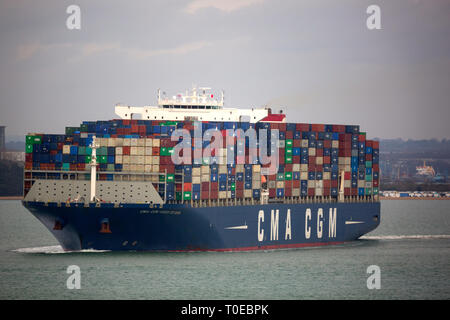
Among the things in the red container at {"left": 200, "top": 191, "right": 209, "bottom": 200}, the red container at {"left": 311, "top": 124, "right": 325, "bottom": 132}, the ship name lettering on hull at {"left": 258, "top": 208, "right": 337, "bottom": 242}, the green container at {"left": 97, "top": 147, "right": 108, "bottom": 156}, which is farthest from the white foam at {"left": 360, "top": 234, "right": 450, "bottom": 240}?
the green container at {"left": 97, "top": 147, "right": 108, "bottom": 156}

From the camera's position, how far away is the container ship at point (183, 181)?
5866cm

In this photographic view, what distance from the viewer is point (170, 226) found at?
58.7 metres

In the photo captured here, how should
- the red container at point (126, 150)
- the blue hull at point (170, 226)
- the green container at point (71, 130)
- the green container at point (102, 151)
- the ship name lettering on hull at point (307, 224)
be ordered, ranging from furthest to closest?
the ship name lettering on hull at point (307, 224) < the green container at point (71, 130) < the green container at point (102, 151) < the red container at point (126, 150) < the blue hull at point (170, 226)

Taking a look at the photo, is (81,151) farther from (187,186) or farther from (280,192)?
(280,192)

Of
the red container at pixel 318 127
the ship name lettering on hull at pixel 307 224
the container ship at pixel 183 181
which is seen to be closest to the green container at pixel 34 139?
the container ship at pixel 183 181

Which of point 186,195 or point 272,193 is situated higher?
point 186,195

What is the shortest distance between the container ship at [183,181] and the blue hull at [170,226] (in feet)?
0.23

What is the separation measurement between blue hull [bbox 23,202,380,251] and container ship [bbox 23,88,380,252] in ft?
0.23

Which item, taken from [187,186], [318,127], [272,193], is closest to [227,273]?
[187,186]

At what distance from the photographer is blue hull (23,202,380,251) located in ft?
191

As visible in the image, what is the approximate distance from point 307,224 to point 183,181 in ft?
45.1

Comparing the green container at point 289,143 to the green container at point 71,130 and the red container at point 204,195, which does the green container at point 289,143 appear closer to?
the red container at point 204,195

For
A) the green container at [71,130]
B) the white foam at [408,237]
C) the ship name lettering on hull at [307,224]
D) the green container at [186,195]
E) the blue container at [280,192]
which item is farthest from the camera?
the white foam at [408,237]

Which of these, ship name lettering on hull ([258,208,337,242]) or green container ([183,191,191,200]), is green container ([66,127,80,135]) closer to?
green container ([183,191,191,200])
